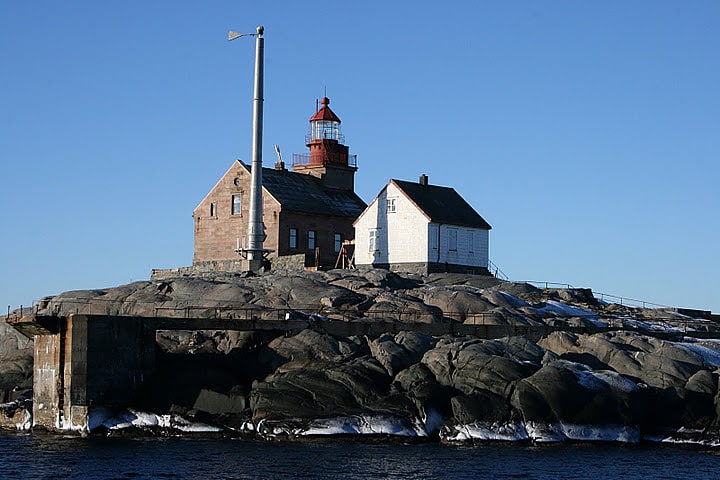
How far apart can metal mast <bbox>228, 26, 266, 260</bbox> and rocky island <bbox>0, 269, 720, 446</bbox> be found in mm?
5880

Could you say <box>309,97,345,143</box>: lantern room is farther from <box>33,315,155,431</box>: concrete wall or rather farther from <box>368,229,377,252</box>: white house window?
<box>33,315,155,431</box>: concrete wall

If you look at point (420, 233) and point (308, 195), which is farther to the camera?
point (308, 195)

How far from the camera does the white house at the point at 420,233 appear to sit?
2430 inches

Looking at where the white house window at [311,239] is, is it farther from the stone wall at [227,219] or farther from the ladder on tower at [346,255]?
the stone wall at [227,219]

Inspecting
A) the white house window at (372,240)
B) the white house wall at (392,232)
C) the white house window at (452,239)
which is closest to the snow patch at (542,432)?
the white house wall at (392,232)

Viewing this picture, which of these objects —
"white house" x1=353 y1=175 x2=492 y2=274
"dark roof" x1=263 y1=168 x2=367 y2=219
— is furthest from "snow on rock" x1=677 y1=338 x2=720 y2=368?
"dark roof" x1=263 y1=168 x2=367 y2=219

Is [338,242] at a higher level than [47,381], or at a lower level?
higher

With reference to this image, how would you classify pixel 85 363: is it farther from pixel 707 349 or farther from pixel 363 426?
pixel 707 349

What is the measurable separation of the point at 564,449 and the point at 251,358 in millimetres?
13495

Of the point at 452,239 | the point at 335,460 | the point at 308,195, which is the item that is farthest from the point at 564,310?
the point at 335,460

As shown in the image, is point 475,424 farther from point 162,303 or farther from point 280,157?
point 280,157

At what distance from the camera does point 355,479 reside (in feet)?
110

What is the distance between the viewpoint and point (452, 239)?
62.9 meters

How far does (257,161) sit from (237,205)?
7.21 metres
